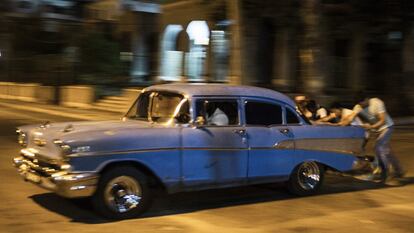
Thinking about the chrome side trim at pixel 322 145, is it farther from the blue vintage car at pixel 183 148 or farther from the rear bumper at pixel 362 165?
the rear bumper at pixel 362 165

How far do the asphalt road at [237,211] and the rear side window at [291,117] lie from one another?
1122mm

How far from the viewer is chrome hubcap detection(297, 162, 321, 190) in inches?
352

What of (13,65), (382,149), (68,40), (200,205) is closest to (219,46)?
(68,40)

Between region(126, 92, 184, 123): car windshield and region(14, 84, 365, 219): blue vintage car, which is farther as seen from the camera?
region(126, 92, 184, 123): car windshield

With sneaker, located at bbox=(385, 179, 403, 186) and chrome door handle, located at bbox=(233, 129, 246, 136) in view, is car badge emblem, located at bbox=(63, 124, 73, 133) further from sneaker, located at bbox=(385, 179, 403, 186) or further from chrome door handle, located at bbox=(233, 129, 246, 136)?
sneaker, located at bbox=(385, 179, 403, 186)

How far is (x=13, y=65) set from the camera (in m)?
38.5

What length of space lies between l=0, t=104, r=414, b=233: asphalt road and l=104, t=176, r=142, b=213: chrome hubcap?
0.66 ft

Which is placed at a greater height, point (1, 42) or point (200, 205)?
point (1, 42)

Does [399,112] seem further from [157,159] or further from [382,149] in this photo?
[157,159]

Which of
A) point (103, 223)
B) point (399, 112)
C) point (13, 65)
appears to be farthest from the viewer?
point (13, 65)

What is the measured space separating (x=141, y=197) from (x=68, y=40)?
25.5m

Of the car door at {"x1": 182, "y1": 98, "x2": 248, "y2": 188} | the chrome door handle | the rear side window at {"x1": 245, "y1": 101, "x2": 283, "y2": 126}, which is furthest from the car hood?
the rear side window at {"x1": 245, "y1": 101, "x2": 283, "y2": 126}

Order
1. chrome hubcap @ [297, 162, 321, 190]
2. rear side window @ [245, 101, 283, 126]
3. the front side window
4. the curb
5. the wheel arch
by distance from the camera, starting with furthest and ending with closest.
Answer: the curb
chrome hubcap @ [297, 162, 321, 190]
rear side window @ [245, 101, 283, 126]
the front side window
the wheel arch

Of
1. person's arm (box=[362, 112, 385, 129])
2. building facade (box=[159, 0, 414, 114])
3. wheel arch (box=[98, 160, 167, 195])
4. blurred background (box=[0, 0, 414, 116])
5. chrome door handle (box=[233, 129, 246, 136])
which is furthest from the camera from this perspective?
blurred background (box=[0, 0, 414, 116])
